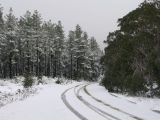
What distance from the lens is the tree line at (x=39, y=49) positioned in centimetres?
6644

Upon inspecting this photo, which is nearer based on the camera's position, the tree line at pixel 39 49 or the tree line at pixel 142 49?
the tree line at pixel 142 49

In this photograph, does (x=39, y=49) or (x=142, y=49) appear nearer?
(x=142, y=49)

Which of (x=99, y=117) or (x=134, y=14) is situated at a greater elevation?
(x=134, y=14)

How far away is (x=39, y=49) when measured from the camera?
6969 cm

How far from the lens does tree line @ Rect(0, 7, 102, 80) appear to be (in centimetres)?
6644

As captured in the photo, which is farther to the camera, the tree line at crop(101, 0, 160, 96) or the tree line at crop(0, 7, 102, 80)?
the tree line at crop(0, 7, 102, 80)

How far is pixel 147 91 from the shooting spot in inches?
968

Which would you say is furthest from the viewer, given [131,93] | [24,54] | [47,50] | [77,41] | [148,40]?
[77,41]

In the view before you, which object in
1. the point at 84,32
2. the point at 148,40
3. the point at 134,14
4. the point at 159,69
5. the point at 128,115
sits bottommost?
the point at 128,115

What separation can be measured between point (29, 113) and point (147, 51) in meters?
12.2

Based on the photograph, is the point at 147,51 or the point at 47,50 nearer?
the point at 147,51

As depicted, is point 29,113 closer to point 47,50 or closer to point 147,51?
point 147,51

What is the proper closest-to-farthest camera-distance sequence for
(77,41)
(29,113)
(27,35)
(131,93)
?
(29,113) → (131,93) → (27,35) → (77,41)

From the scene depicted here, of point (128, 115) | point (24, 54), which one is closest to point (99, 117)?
point (128, 115)
